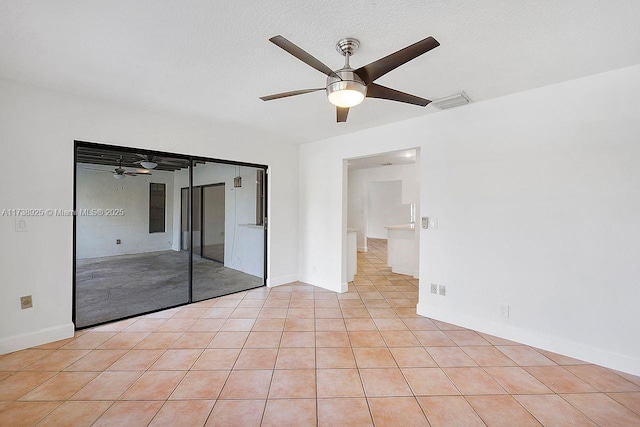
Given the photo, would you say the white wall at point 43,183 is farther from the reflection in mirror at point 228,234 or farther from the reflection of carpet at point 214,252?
the reflection of carpet at point 214,252

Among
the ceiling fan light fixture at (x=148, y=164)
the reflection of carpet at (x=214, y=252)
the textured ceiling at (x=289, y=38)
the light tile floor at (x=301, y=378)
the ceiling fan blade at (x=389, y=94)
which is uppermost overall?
the textured ceiling at (x=289, y=38)

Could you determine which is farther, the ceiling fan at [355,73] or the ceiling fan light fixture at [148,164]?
the ceiling fan light fixture at [148,164]

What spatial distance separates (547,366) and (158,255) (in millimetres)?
4847

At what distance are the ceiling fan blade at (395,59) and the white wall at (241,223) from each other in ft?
10.2

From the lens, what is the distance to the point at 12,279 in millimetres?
2486

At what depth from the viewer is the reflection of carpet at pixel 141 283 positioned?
3264mm

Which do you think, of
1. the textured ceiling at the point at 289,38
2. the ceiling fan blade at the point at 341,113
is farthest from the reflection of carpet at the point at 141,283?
the ceiling fan blade at the point at 341,113

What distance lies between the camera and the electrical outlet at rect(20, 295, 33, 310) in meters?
2.54

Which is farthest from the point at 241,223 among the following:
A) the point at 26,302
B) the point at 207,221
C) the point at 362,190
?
the point at 362,190

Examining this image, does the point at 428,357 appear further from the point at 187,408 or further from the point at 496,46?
the point at 496,46

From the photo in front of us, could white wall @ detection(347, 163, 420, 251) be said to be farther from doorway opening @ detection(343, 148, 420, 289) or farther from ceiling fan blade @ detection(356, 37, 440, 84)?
ceiling fan blade @ detection(356, 37, 440, 84)

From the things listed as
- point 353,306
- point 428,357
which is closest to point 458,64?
point 428,357

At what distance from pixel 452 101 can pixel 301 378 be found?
2991 millimetres

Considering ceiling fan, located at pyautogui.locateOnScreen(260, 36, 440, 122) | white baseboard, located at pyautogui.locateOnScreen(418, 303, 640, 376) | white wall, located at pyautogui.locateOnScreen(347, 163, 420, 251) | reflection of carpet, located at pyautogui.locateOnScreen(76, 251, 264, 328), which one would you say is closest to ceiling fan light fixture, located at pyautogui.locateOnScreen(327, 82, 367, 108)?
ceiling fan, located at pyautogui.locateOnScreen(260, 36, 440, 122)
